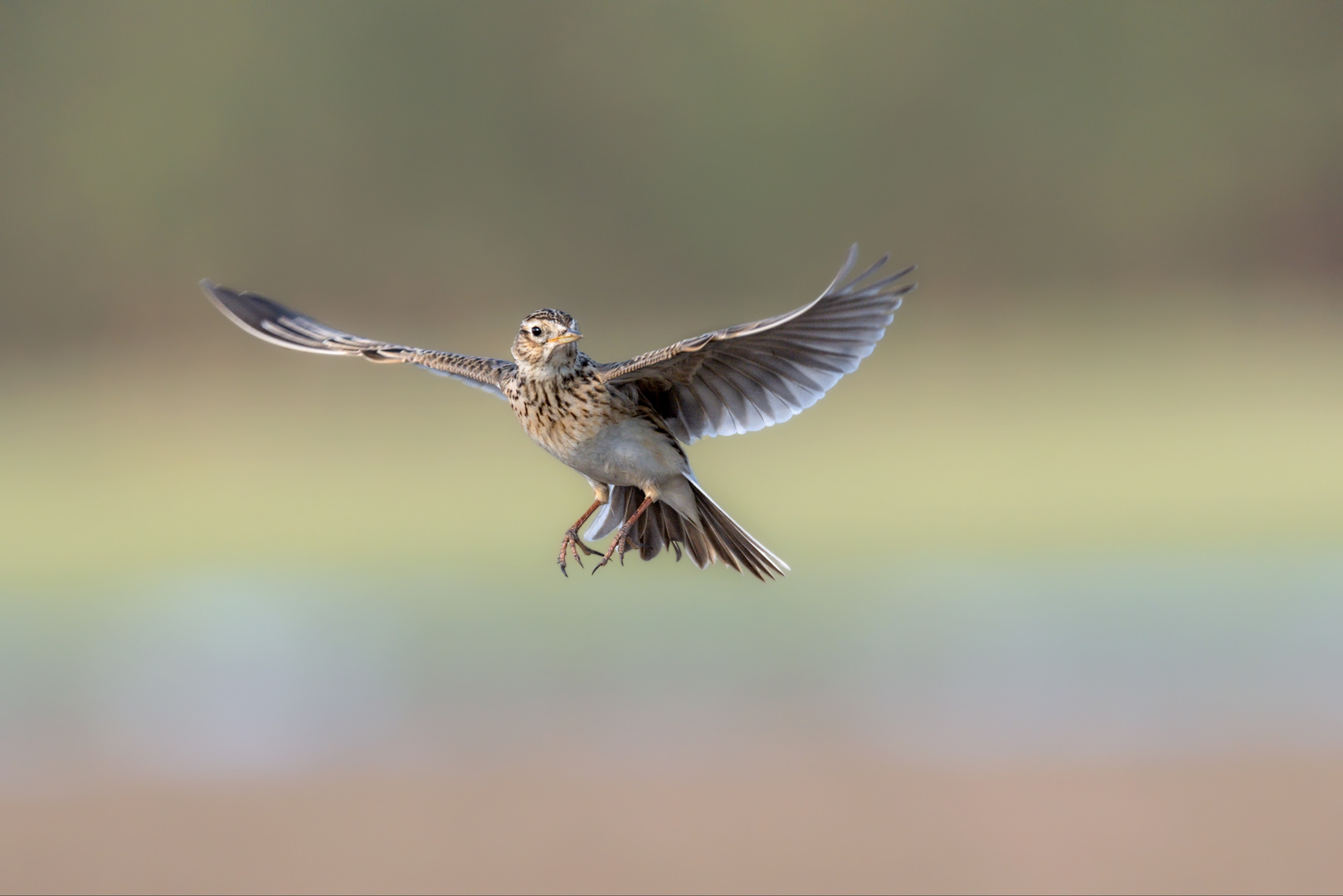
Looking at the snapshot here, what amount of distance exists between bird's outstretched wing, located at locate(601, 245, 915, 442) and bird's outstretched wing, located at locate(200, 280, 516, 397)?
43 centimetres

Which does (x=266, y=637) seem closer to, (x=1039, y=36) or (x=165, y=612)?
(x=165, y=612)

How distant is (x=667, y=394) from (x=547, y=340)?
45 centimetres

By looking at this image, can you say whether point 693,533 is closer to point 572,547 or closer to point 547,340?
point 572,547

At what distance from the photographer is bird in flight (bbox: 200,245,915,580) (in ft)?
11.4

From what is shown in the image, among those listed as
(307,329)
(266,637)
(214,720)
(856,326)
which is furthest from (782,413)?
(266,637)

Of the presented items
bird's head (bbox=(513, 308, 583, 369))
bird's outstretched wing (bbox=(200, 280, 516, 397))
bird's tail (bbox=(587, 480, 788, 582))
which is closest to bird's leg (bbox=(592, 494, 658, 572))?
bird's tail (bbox=(587, 480, 788, 582))

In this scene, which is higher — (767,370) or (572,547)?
(767,370)

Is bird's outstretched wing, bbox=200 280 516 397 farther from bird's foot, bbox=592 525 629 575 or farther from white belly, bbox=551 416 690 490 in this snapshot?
bird's foot, bbox=592 525 629 575

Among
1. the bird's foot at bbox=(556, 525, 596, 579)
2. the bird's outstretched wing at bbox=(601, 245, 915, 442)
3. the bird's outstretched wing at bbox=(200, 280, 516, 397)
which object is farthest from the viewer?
the bird's outstretched wing at bbox=(200, 280, 516, 397)

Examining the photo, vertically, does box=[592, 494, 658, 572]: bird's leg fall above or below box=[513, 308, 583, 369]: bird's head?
below

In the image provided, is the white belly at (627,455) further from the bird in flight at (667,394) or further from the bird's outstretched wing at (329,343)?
the bird's outstretched wing at (329,343)

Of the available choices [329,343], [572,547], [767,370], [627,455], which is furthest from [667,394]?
[329,343]

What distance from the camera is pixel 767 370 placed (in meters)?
3.78

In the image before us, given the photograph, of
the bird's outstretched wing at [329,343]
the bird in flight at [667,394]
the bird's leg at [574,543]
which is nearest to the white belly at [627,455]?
the bird in flight at [667,394]
